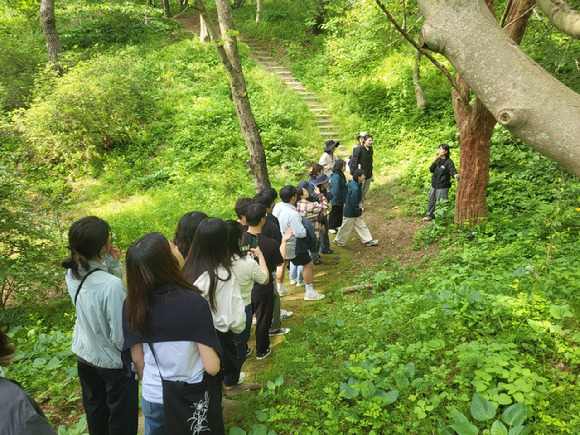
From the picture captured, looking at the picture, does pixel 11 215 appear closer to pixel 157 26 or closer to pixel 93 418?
pixel 93 418

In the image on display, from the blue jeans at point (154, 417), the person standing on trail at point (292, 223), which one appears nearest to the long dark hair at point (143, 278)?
the blue jeans at point (154, 417)

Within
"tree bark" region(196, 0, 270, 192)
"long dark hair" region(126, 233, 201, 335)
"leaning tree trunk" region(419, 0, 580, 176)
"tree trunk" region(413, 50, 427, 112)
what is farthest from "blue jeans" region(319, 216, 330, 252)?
"tree trunk" region(413, 50, 427, 112)

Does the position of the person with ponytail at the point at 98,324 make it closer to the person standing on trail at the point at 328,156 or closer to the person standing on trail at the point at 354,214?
the person standing on trail at the point at 354,214

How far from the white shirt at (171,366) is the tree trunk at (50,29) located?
51.2 feet

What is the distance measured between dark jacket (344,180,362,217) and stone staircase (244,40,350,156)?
5242 millimetres

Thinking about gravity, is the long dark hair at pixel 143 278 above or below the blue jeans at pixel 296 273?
above

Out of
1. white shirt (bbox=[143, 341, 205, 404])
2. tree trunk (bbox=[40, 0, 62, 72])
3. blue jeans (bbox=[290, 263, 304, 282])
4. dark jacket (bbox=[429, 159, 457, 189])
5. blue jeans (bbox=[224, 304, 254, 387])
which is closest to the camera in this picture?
white shirt (bbox=[143, 341, 205, 404])

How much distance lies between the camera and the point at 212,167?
1179 centimetres

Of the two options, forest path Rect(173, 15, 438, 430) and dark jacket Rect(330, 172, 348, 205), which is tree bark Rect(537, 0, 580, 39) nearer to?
forest path Rect(173, 15, 438, 430)

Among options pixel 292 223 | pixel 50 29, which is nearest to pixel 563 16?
pixel 292 223

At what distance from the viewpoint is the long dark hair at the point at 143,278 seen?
2.12 metres

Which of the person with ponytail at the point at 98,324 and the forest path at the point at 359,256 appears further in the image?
A: the forest path at the point at 359,256

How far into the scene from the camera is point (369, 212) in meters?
9.57

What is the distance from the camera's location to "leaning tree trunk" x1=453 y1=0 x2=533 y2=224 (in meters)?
5.88
